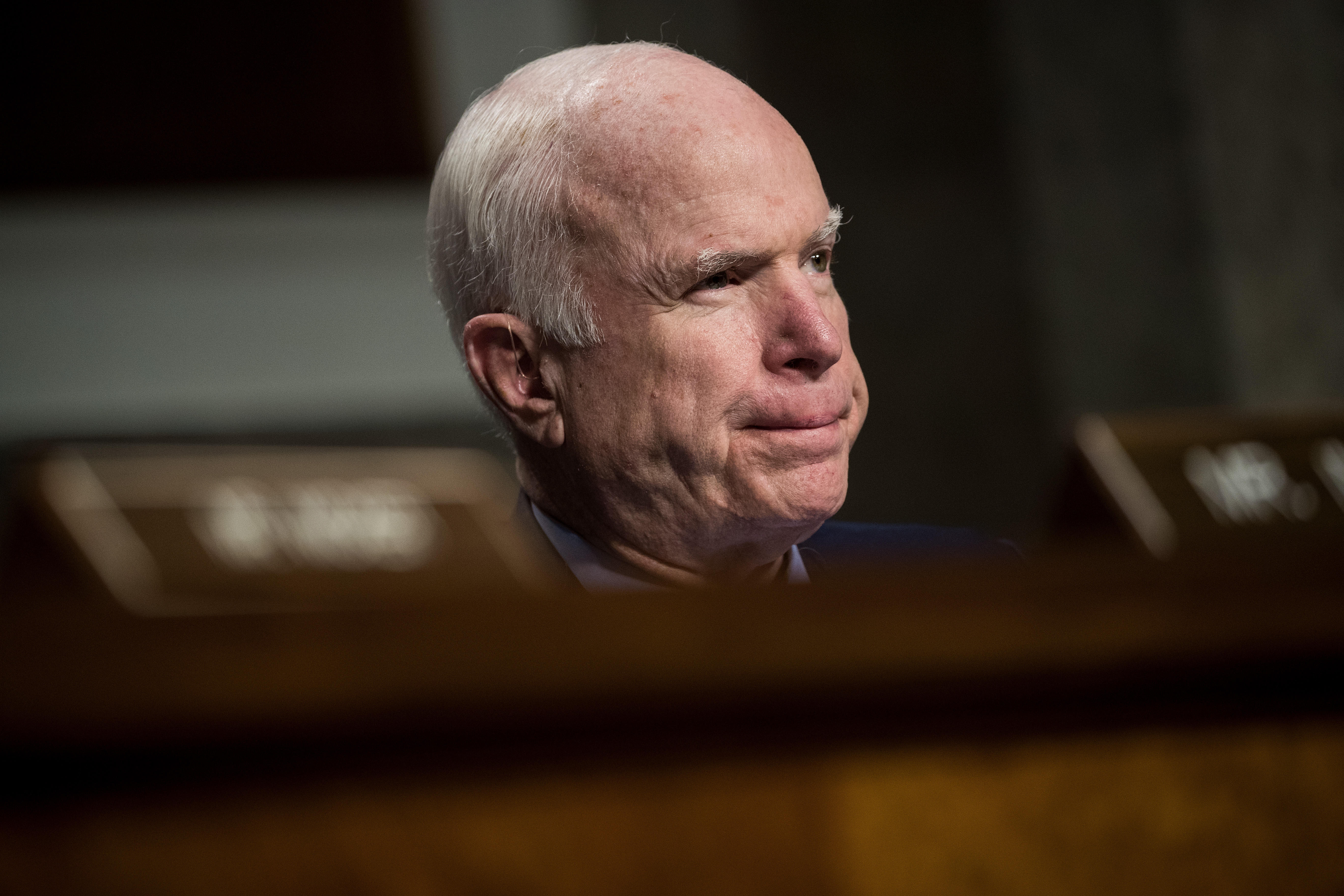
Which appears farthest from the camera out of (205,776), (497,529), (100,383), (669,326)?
(100,383)

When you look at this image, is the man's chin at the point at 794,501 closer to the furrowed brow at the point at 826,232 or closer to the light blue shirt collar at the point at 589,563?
the light blue shirt collar at the point at 589,563

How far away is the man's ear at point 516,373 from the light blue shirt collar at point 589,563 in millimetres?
93

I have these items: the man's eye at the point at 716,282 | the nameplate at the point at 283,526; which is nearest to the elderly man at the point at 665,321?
the man's eye at the point at 716,282

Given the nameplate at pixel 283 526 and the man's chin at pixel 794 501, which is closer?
the nameplate at pixel 283 526

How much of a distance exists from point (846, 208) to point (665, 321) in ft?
7.14

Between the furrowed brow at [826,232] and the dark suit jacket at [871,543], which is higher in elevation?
the furrowed brow at [826,232]

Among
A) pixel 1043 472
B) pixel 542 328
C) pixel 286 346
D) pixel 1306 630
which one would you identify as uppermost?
pixel 1306 630

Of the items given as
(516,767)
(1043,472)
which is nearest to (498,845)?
(516,767)

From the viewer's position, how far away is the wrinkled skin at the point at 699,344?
1.14 m

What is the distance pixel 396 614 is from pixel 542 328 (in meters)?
0.83

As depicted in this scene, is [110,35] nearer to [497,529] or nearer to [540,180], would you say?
[540,180]

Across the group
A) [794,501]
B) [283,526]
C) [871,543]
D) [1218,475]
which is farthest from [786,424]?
[283,526]

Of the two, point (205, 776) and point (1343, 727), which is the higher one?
point (205, 776)

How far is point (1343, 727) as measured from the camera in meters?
0.50
